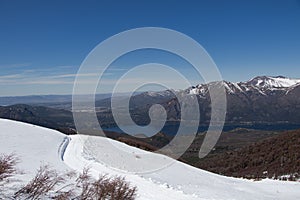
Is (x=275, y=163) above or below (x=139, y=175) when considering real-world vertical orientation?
below

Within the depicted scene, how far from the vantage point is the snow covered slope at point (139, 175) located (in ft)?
44.0

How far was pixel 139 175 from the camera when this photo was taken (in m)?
15.3

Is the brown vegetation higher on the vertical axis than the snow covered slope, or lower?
lower

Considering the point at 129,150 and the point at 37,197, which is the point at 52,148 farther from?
the point at 37,197

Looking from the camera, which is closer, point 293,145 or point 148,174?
point 148,174

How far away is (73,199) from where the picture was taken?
8.01 meters

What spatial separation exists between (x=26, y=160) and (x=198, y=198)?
7.60 m

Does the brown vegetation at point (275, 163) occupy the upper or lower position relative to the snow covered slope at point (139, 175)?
lower

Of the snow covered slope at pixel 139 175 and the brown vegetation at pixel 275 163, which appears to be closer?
the snow covered slope at pixel 139 175

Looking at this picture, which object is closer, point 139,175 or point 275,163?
point 139,175

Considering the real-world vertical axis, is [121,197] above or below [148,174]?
above

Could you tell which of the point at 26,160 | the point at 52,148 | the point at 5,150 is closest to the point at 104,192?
the point at 26,160

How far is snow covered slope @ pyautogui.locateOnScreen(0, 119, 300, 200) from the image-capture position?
44.0ft

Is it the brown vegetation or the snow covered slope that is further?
the brown vegetation
